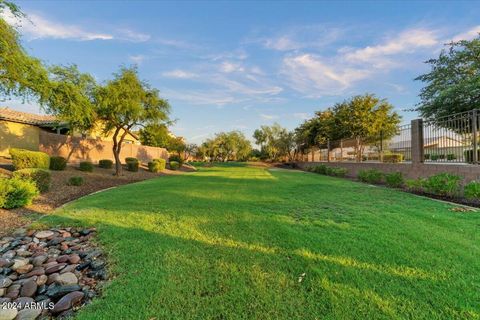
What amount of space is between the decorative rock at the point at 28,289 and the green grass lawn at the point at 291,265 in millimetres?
826

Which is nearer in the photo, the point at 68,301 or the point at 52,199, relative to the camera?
the point at 68,301

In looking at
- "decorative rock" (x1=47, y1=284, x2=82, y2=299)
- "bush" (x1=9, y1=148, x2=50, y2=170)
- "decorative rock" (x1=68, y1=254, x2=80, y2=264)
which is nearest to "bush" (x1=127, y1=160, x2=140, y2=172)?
"bush" (x1=9, y1=148, x2=50, y2=170)

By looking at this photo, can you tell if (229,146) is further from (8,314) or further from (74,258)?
(8,314)

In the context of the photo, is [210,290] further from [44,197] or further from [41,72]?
[41,72]

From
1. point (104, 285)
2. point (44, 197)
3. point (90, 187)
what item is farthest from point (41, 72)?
point (104, 285)

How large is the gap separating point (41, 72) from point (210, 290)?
33.1 feet

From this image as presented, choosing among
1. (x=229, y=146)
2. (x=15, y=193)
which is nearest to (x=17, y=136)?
(x=15, y=193)

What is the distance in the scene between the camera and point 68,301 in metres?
2.50

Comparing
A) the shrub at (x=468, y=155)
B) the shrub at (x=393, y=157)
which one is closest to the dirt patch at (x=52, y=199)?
the shrub at (x=468, y=155)

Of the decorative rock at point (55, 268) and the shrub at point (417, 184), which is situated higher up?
the shrub at point (417, 184)

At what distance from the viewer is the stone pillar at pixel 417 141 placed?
10008 mm

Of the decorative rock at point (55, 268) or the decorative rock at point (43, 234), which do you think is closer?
the decorative rock at point (55, 268)

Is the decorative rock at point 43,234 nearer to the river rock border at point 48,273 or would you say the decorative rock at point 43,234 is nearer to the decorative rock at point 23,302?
the river rock border at point 48,273

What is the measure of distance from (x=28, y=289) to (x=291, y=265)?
306 cm
